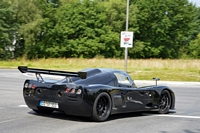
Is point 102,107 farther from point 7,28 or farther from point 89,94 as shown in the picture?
point 7,28

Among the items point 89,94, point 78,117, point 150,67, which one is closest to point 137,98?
point 78,117

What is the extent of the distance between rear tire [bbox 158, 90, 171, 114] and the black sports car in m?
0.36

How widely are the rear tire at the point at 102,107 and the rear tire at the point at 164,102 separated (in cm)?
217

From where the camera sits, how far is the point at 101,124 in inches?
330

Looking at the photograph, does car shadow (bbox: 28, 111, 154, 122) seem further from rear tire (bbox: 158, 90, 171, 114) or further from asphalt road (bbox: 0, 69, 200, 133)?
rear tire (bbox: 158, 90, 171, 114)

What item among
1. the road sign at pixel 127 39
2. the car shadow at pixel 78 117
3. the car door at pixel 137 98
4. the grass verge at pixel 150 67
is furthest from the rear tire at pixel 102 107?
the road sign at pixel 127 39

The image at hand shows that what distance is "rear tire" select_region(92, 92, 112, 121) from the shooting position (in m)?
8.43

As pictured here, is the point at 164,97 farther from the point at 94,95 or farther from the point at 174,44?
the point at 174,44

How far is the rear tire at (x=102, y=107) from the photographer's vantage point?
843 centimetres

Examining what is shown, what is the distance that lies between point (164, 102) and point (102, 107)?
2.50 meters

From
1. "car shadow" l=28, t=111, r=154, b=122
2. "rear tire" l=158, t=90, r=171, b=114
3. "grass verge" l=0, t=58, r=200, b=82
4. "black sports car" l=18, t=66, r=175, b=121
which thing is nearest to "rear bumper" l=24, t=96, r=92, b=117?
"black sports car" l=18, t=66, r=175, b=121

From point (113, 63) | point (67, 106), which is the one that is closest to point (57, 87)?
point (67, 106)

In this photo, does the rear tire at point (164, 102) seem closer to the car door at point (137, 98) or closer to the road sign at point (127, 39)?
the car door at point (137, 98)

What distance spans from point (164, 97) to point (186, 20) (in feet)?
214
